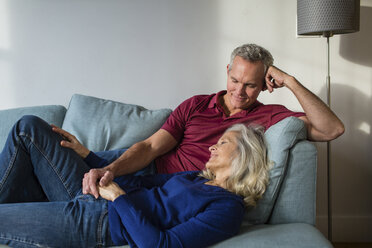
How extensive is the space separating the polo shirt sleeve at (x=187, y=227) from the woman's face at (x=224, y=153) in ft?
0.76

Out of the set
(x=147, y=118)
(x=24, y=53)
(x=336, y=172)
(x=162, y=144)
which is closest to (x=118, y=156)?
(x=162, y=144)

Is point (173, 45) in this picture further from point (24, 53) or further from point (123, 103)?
point (24, 53)

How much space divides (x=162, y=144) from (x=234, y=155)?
24.4 inches

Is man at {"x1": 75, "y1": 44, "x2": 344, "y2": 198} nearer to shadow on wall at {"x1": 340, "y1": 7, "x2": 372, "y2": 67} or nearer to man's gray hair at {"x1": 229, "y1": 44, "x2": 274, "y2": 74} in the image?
man's gray hair at {"x1": 229, "y1": 44, "x2": 274, "y2": 74}

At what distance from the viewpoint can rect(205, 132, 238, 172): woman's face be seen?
175 centimetres

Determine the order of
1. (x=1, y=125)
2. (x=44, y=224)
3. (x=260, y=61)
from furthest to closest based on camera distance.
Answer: (x=1, y=125) < (x=260, y=61) < (x=44, y=224)

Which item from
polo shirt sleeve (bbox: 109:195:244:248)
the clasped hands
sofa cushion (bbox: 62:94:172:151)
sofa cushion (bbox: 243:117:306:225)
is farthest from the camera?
sofa cushion (bbox: 62:94:172:151)

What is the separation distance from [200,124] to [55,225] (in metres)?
1.00

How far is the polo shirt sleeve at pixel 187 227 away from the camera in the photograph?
1.41 m

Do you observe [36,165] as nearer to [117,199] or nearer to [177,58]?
[117,199]

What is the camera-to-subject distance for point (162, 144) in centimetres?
227

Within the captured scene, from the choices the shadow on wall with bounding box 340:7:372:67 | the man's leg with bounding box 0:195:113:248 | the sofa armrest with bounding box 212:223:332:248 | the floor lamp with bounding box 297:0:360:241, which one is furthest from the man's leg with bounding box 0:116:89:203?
the shadow on wall with bounding box 340:7:372:67

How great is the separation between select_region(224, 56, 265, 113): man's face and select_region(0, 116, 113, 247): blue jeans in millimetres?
863

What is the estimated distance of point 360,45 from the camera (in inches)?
109
